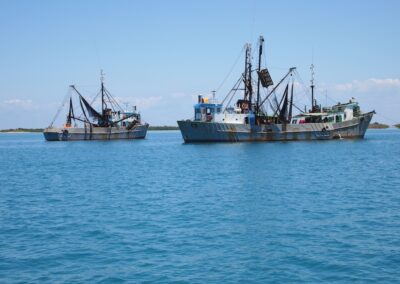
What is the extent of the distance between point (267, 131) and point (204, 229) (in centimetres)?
6615

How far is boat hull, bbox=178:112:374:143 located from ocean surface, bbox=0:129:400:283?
40656mm

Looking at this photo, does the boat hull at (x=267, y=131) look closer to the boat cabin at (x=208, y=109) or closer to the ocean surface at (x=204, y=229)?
the boat cabin at (x=208, y=109)

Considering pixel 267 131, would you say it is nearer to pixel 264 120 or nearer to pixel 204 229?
pixel 264 120

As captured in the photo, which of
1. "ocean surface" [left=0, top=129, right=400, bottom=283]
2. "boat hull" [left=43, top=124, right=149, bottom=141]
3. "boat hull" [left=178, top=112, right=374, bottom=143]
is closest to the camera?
"ocean surface" [left=0, top=129, right=400, bottom=283]

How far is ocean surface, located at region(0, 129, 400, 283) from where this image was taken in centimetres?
1600

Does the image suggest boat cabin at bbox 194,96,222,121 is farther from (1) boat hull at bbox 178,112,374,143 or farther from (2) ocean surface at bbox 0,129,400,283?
(2) ocean surface at bbox 0,129,400,283

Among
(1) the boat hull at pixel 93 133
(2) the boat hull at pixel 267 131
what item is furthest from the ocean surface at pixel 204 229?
(1) the boat hull at pixel 93 133

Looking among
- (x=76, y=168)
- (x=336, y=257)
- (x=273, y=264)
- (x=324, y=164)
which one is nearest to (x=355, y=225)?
(x=336, y=257)

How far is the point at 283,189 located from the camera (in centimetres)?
3391

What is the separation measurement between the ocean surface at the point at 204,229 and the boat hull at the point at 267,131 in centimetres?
4066

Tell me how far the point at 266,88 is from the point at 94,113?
41.9m

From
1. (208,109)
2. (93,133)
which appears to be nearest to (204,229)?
(208,109)

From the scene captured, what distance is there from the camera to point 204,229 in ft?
71.3

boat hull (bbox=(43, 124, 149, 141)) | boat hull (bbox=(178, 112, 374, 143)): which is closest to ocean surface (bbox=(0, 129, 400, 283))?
boat hull (bbox=(178, 112, 374, 143))
